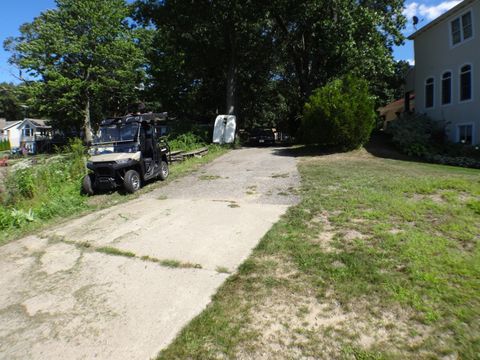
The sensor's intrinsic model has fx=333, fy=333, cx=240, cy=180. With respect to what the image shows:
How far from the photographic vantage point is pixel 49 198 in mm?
9125

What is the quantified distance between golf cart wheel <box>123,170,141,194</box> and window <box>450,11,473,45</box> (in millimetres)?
16689

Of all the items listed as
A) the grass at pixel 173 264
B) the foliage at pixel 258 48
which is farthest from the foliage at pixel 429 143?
the grass at pixel 173 264

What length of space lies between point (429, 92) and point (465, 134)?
4048 millimetres

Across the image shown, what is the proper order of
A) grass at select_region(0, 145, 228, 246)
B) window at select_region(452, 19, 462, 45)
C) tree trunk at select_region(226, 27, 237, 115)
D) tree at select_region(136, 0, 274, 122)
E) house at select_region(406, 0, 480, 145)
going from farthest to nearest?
tree trunk at select_region(226, 27, 237, 115)
tree at select_region(136, 0, 274, 122)
window at select_region(452, 19, 462, 45)
house at select_region(406, 0, 480, 145)
grass at select_region(0, 145, 228, 246)

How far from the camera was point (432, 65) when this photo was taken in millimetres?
18984

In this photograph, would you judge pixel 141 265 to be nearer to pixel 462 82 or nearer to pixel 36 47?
pixel 462 82

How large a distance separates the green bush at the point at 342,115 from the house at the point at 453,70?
5.09 meters

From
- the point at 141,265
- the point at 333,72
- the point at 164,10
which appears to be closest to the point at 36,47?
the point at 164,10

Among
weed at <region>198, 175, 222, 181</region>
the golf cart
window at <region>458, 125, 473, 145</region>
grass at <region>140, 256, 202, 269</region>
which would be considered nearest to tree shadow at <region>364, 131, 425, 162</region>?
window at <region>458, 125, 473, 145</region>

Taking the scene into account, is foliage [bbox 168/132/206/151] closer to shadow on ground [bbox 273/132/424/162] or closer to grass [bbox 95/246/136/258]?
shadow on ground [bbox 273/132/424/162]

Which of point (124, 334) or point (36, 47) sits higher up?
point (36, 47)

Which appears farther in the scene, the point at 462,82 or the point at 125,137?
the point at 462,82

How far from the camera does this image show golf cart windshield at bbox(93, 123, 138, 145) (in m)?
9.92

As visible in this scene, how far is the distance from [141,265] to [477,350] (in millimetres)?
3875
